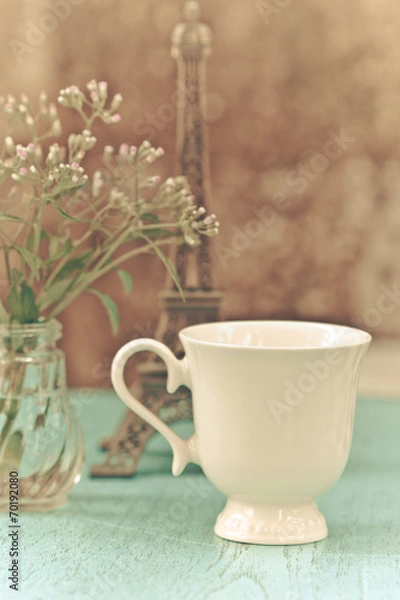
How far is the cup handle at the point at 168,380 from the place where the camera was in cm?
74

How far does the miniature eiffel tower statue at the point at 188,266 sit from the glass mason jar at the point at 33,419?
14 cm

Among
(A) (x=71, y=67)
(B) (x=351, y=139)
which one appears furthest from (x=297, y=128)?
(A) (x=71, y=67)

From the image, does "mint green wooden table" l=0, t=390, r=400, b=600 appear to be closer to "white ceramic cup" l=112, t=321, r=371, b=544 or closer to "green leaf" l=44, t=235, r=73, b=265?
"white ceramic cup" l=112, t=321, r=371, b=544

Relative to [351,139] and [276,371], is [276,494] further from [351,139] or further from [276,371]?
[351,139]

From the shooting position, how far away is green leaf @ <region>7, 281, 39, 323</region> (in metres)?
0.78

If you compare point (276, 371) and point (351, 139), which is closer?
point (276, 371)

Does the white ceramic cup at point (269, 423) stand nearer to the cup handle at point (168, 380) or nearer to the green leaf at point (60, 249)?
the cup handle at point (168, 380)

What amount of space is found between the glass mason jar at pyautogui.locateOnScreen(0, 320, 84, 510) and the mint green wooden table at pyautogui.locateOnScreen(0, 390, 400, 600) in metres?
0.02

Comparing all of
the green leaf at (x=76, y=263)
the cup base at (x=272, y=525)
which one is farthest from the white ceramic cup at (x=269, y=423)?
the green leaf at (x=76, y=263)

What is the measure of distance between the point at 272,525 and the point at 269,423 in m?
0.08

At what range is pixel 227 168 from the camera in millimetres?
1189

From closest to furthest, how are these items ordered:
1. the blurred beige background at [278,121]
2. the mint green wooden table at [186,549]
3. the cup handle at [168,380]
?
the mint green wooden table at [186,549]
the cup handle at [168,380]
the blurred beige background at [278,121]

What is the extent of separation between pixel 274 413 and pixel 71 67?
25.9 inches

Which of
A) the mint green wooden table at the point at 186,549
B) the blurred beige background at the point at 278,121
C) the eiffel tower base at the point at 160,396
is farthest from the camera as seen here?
the blurred beige background at the point at 278,121
